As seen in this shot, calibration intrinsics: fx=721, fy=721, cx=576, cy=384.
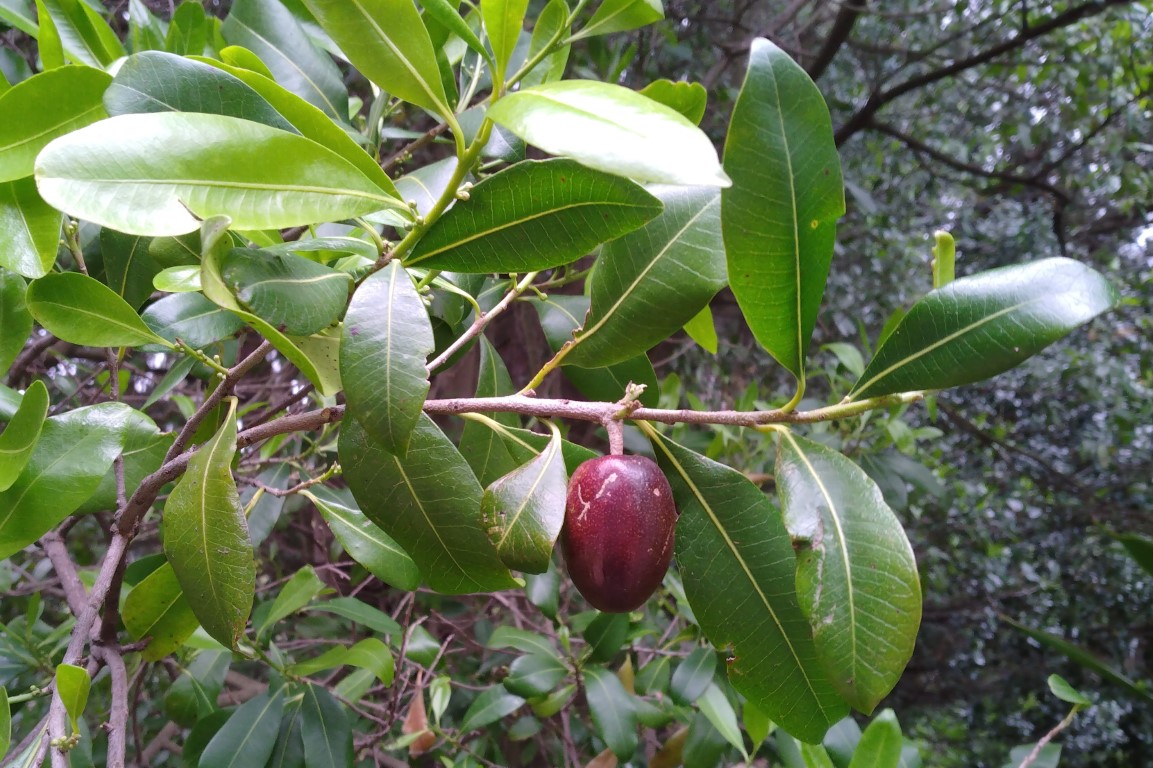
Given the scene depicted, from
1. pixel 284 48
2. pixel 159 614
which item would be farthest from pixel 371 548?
pixel 284 48

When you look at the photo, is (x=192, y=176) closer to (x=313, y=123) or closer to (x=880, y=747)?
(x=313, y=123)

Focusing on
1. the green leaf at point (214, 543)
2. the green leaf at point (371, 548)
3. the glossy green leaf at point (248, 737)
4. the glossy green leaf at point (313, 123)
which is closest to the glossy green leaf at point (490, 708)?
the glossy green leaf at point (248, 737)

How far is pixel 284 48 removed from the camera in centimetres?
96

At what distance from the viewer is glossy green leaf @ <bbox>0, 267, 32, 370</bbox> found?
0.79 m

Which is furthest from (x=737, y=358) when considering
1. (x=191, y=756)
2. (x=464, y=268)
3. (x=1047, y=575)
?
(x=464, y=268)

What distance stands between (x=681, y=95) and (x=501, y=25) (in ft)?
0.83

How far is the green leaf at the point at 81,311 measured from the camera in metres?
0.62

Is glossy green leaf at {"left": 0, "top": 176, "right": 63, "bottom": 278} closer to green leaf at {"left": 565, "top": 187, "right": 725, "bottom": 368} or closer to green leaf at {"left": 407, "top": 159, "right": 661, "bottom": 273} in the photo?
green leaf at {"left": 407, "top": 159, "right": 661, "bottom": 273}

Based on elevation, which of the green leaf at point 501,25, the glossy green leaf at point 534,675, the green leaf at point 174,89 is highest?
the green leaf at point 501,25

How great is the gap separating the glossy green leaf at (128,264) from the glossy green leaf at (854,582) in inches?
28.3

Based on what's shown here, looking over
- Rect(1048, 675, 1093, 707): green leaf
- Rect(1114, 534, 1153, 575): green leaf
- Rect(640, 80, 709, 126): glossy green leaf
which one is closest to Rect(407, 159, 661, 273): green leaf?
Rect(640, 80, 709, 126): glossy green leaf

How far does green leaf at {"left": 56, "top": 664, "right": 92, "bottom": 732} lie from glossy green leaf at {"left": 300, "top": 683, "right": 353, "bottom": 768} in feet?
1.78

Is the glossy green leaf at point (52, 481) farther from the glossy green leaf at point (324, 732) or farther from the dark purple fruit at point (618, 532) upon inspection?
the glossy green leaf at point (324, 732)

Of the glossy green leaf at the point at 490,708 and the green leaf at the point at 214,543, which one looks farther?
the glossy green leaf at the point at 490,708
